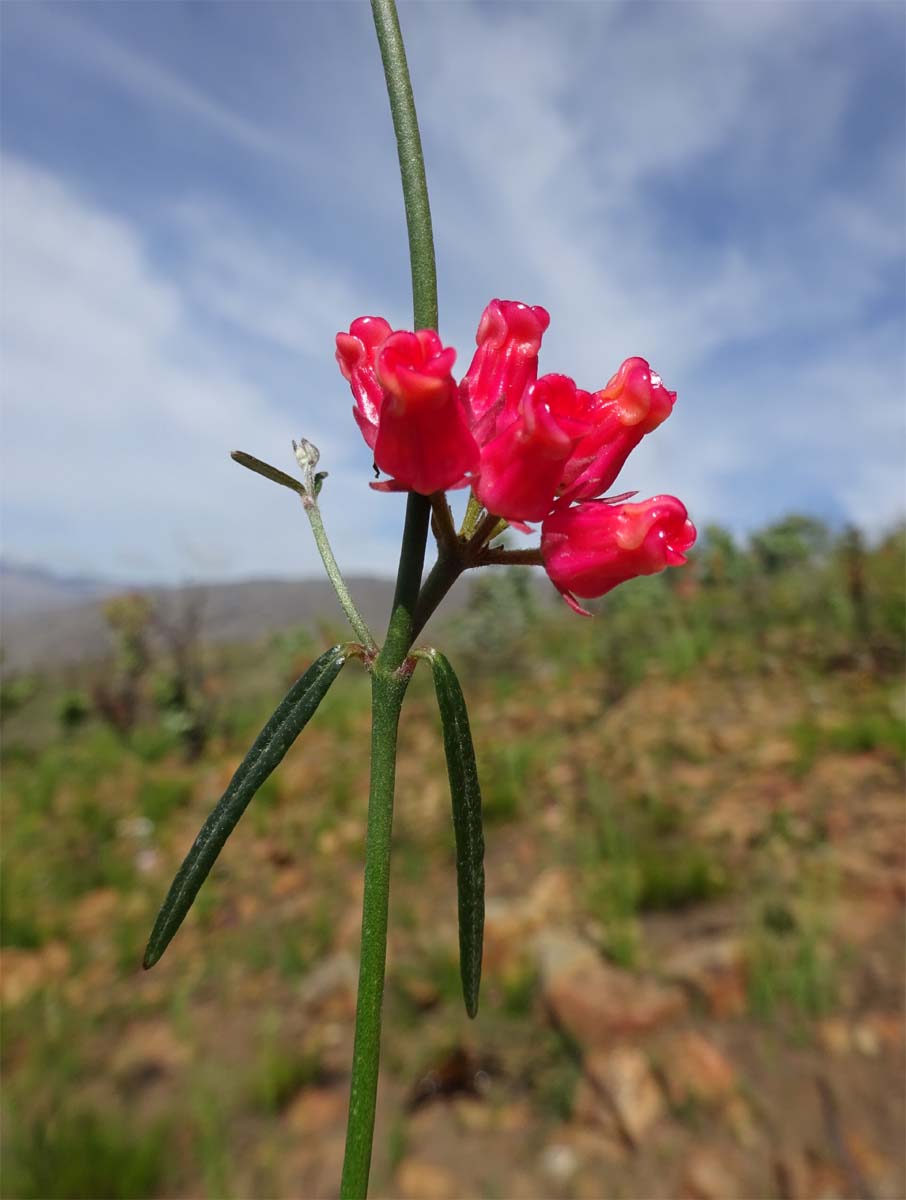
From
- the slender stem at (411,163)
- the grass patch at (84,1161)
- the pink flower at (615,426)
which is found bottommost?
the grass patch at (84,1161)

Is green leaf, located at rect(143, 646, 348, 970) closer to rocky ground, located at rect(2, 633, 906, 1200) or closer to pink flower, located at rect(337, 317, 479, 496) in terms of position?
pink flower, located at rect(337, 317, 479, 496)

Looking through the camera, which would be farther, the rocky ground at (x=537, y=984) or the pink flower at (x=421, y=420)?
the rocky ground at (x=537, y=984)

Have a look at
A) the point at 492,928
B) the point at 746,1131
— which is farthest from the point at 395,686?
the point at 492,928

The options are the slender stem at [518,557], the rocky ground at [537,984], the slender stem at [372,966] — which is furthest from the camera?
the rocky ground at [537,984]

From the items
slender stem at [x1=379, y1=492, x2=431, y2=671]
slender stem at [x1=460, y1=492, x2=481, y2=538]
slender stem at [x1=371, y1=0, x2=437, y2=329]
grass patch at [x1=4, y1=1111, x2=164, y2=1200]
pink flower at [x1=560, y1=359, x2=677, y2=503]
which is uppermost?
slender stem at [x1=371, y1=0, x2=437, y2=329]

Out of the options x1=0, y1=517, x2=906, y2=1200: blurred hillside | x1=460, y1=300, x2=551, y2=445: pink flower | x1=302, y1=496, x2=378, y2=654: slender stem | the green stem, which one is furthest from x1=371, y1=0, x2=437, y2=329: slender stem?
x1=0, y1=517, x2=906, y2=1200: blurred hillside

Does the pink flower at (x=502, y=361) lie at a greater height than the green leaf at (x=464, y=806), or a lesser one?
greater

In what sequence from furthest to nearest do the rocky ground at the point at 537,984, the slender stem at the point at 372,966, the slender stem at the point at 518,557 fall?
the rocky ground at the point at 537,984
the slender stem at the point at 518,557
the slender stem at the point at 372,966

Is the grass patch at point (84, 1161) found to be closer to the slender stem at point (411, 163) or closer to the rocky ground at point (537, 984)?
the rocky ground at point (537, 984)

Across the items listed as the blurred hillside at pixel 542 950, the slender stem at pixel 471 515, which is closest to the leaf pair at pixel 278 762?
the slender stem at pixel 471 515
